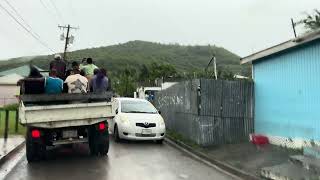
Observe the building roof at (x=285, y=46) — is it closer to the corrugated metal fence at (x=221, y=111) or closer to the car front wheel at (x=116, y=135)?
the corrugated metal fence at (x=221, y=111)

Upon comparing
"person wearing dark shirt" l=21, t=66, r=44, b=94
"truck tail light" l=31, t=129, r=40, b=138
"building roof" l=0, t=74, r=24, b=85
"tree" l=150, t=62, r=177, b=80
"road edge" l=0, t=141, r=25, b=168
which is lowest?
"road edge" l=0, t=141, r=25, b=168

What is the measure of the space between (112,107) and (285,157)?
181 inches

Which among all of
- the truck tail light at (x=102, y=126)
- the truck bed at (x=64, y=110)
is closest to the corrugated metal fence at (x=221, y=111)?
the truck tail light at (x=102, y=126)

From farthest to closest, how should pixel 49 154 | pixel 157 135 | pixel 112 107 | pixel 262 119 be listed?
1. pixel 157 135
2. pixel 262 119
3. pixel 49 154
4. pixel 112 107

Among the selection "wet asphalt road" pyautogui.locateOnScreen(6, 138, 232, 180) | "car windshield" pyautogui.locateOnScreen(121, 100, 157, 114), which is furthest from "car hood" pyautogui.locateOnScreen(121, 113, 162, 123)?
"wet asphalt road" pyautogui.locateOnScreen(6, 138, 232, 180)

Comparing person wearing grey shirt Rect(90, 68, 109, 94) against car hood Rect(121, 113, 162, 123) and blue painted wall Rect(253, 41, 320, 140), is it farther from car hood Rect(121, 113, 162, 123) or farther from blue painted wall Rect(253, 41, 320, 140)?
blue painted wall Rect(253, 41, 320, 140)

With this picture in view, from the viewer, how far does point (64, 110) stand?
42.7ft

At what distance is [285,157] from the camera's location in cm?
1259

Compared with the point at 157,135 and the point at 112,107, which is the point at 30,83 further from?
the point at 157,135

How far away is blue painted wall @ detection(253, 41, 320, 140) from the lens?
1306cm

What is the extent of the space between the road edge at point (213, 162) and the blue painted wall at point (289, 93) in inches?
89.6

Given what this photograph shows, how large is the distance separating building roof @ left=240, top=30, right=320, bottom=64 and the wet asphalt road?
3.77 meters

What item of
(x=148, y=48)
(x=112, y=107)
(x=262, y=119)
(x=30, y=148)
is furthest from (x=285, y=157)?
(x=148, y=48)

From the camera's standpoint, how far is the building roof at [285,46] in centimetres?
1224
